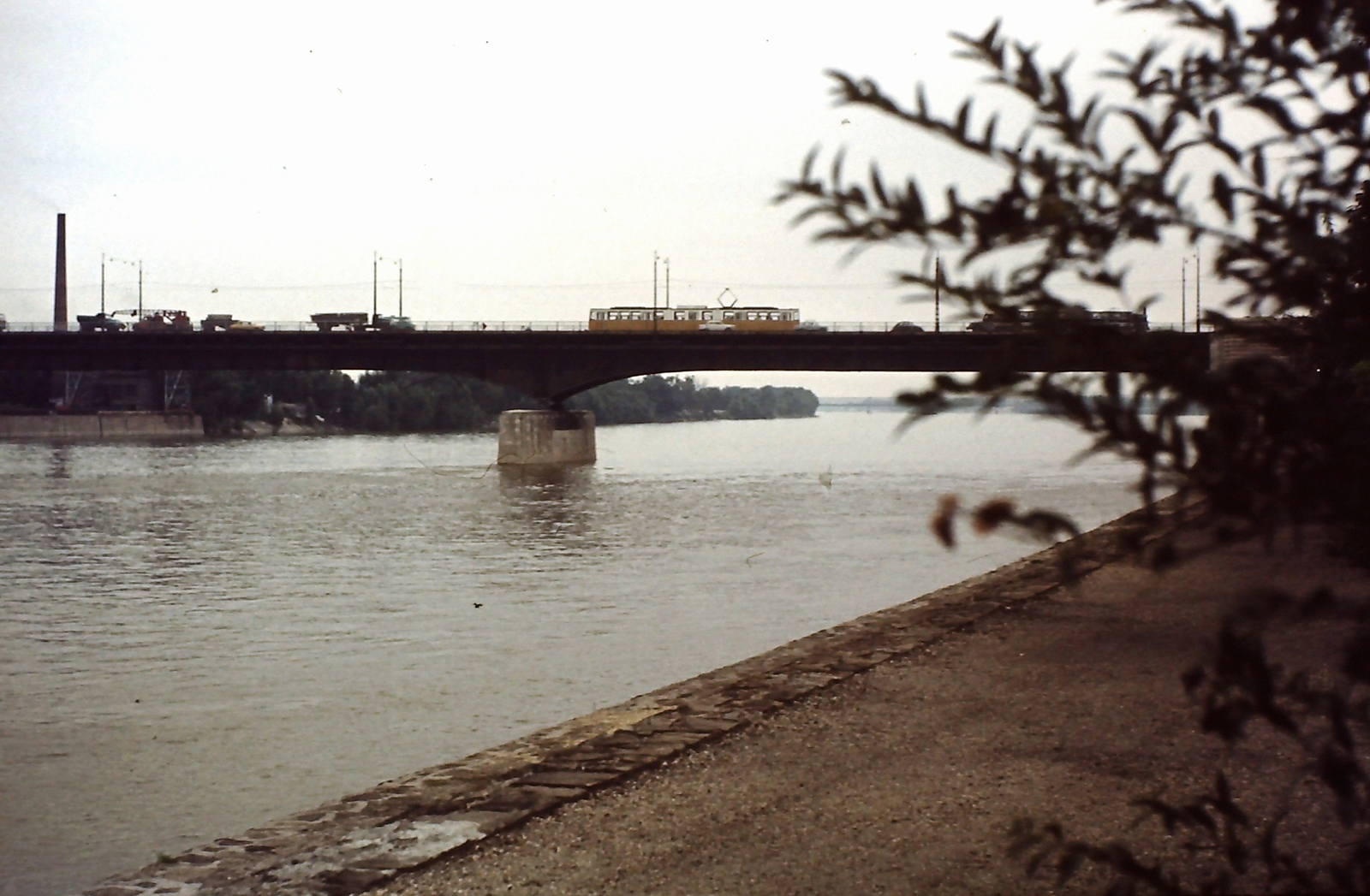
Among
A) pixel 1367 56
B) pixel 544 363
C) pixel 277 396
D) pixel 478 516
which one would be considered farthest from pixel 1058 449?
pixel 1367 56

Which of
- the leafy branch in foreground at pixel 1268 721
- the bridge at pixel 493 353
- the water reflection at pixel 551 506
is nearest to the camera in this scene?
the leafy branch in foreground at pixel 1268 721

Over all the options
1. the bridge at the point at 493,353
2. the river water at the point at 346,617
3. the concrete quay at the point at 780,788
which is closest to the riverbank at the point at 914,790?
the concrete quay at the point at 780,788

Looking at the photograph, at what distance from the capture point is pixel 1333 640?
12.3 meters

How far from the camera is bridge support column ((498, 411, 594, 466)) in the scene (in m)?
82.2

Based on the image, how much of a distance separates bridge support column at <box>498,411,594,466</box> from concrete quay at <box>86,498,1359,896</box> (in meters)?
70.7

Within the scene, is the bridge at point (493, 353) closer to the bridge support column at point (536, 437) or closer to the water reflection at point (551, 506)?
the bridge support column at point (536, 437)

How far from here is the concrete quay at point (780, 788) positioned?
6.65m

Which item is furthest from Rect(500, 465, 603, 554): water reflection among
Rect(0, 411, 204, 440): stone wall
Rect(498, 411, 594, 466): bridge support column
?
Rect(0, 411, 204, 440): stone wall

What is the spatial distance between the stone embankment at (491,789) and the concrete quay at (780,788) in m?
0.02

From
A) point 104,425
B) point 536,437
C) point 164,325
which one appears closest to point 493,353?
point 536,437

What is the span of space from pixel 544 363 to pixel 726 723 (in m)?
70.2

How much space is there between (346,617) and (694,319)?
60.4 m

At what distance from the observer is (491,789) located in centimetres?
807

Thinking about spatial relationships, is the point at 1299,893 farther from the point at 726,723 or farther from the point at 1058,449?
the point at 1058,449
